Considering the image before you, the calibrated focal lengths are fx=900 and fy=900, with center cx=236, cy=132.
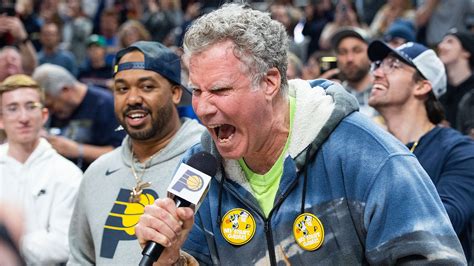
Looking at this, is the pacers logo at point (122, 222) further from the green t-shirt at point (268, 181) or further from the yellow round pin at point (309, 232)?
the yellow round pin at point (309, 232)

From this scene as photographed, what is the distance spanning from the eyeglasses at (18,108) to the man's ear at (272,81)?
3262mm

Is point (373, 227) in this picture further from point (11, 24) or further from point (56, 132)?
point (11, 24)

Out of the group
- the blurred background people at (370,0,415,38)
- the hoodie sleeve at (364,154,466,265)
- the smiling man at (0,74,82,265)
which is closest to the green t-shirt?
the hoodie sleeve at (364,154,466,265)

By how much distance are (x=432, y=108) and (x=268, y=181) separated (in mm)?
2223

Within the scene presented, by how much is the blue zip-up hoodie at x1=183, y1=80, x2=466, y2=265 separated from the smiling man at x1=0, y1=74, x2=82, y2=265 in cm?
215

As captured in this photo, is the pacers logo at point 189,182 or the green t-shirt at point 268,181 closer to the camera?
the pacers logo at point 189,182

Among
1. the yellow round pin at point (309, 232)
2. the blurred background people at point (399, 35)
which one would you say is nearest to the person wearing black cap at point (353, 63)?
the blurred background people at point (399, 35)

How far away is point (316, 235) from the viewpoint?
11.5 ft

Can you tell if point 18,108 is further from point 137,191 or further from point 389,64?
point 389,64

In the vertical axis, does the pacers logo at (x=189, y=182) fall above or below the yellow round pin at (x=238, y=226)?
above

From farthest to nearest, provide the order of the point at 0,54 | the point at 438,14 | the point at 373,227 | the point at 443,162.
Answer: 1. the point at 438,14
2. the point at 0,54
3. the point at 443,162
4. the point at 373,227

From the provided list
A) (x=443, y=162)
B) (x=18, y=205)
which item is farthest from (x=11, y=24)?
(x=18, y=205)

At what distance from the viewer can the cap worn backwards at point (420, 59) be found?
18.8ft

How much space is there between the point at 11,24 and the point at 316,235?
6.84 metres
